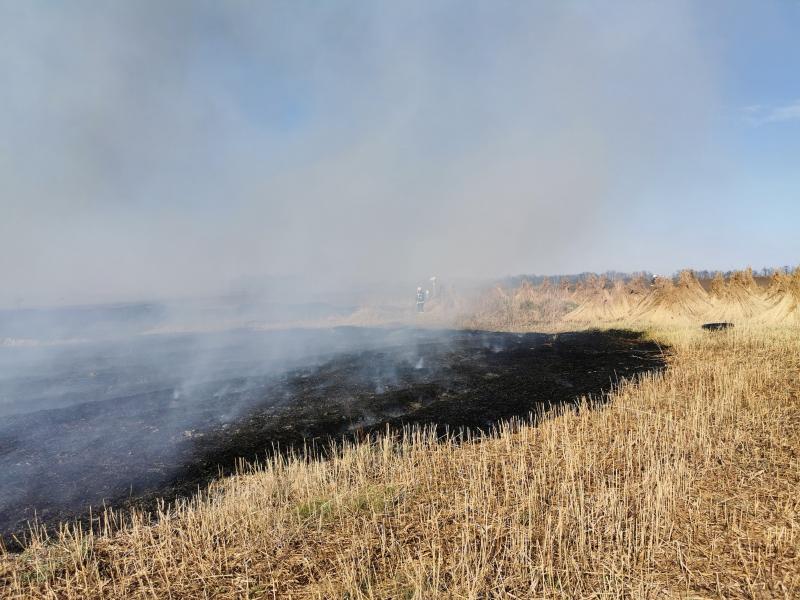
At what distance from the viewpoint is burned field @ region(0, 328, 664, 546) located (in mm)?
8281

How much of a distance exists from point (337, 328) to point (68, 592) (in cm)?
2994

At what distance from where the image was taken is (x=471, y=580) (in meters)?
4.02

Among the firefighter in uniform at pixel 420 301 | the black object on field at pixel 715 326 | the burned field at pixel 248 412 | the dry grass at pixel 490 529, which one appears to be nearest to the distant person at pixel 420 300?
the firefighter in uniform at pixel 420 301

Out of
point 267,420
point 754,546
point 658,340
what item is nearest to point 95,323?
point 267,420

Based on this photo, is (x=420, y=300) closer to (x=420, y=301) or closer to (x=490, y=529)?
(x=420, y=301)

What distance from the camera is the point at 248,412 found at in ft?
40.7

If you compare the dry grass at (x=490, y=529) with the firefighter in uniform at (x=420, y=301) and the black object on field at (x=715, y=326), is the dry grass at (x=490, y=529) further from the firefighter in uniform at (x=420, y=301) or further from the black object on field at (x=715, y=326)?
the firefighter in uniform at (x=420, y=301)

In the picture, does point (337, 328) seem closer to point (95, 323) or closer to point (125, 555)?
point (95, 323)

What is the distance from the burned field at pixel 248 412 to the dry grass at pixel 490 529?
209 cm

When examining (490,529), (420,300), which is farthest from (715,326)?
(420,300)

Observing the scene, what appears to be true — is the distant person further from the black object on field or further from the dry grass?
the dry grass

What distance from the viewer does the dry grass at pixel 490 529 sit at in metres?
4.00

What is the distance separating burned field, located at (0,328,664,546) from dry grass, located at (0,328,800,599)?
2.09 meters

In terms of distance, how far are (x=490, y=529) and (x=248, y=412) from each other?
9.30m
